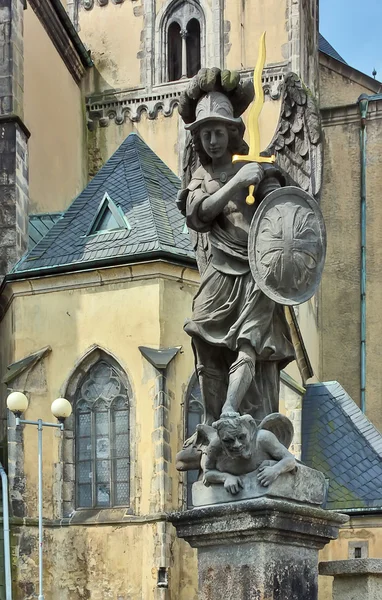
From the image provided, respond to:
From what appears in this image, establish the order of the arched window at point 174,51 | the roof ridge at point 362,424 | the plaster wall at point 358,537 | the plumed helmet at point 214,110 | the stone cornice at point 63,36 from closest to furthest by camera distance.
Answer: the plumed helmet at point 214,110 < the plaster wall at point 358,537 < the roof ridge at point 362,424 < the stone cornice at point 63,36 < the arched window at point 174,51

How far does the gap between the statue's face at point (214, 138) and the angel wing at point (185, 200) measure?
0.66ft

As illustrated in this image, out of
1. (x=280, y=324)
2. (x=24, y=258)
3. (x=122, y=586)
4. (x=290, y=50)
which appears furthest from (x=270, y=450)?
(x=290, y=50)

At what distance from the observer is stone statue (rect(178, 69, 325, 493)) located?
6875mm

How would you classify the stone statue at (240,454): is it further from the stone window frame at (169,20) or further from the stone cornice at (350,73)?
the stone cornice at (350,73)

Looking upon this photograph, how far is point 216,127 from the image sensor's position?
7355 millimetres

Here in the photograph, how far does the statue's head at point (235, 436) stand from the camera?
662 centimetres

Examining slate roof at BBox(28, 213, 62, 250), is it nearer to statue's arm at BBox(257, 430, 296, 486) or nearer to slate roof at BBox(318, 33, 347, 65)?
slate roof at BBox(318, 33, 347, 65)

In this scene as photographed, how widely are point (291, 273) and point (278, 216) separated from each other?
0.32 metres

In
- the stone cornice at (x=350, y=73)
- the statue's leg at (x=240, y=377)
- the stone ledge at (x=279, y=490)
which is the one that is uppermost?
the stone cornice at (x=350, y=73)

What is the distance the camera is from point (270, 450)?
264 inches

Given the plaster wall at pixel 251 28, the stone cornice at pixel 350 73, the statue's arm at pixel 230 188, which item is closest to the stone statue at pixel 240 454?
the statue's arm at pixel 230 188

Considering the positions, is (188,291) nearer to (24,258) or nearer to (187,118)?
(24,258)

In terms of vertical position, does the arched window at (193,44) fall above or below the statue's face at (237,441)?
above

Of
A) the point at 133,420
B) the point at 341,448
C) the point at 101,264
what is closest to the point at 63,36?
the point at 101,264
